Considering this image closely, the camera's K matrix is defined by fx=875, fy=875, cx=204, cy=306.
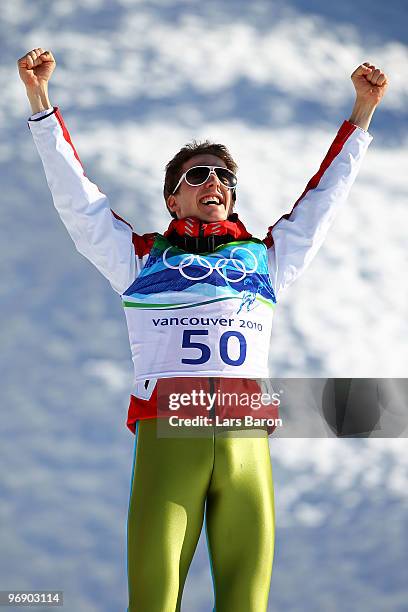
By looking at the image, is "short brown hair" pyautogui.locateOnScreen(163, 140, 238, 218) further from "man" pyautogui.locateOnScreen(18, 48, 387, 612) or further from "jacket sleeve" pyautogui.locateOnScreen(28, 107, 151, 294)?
"jacket sleeve" pyautogui.locateOnScreen(28, 107, 151, 294)

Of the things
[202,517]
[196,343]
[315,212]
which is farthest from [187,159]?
[202,517]

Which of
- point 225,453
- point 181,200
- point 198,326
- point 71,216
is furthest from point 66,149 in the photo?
point 225,453

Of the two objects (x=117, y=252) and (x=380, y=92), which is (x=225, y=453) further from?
(x=380, y=92)

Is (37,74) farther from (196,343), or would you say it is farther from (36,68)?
(196,343)

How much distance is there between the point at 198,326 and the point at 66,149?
90 cm

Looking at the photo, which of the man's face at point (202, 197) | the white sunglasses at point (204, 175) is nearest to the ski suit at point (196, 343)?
the man's face at point (202, 197)

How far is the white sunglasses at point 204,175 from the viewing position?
3.68m

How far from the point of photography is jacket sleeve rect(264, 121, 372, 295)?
3.63 m

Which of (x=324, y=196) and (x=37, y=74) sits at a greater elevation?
(x=37, y=74)

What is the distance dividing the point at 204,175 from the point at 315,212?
1.61 feet

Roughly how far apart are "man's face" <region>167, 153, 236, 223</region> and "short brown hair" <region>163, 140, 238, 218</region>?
0.08 metres

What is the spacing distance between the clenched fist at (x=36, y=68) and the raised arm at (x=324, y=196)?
1129mm

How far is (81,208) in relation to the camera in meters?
3.41

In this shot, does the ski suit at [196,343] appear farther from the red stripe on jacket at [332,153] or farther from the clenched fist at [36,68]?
the clenched fist at [36,68]
